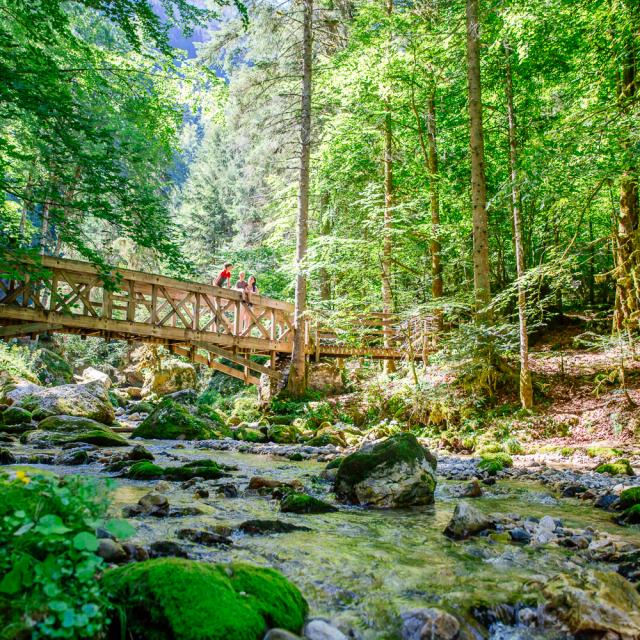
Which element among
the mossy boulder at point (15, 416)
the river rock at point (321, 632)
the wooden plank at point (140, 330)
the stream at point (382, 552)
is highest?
the wooden plank at point (140, 330)

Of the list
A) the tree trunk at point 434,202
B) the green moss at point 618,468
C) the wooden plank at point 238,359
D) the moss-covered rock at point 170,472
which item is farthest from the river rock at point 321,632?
the wooden plank at point 238,359

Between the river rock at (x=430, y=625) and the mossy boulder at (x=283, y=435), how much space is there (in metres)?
8.76

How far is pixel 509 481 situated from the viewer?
6.27m

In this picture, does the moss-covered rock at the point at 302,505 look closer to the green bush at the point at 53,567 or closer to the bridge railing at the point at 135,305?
the green bush at the point at 53,567

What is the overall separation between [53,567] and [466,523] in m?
3.10

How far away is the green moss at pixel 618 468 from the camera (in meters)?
6.02

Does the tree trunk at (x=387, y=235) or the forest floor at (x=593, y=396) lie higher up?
the tree trunk at (x=387, y=235)

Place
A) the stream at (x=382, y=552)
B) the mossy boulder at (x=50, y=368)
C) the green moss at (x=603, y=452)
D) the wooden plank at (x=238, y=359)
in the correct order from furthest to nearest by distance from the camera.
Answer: the mossy boulder at (x=50, y=368) < the wooden plank at (x=238, y=359) < the green moss at (x=603, y=452) < the stream at (x=382, y=552)

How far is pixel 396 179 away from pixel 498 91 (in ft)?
13.3

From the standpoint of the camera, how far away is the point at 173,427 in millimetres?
11008

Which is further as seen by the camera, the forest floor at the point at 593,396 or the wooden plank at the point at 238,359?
the wooden plank at the point at 238,359

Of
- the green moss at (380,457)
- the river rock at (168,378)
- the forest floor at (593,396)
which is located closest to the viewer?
the green moss at (380,457)

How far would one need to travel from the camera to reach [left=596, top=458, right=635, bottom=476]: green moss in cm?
602

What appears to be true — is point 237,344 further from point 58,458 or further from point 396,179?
point 58,458
